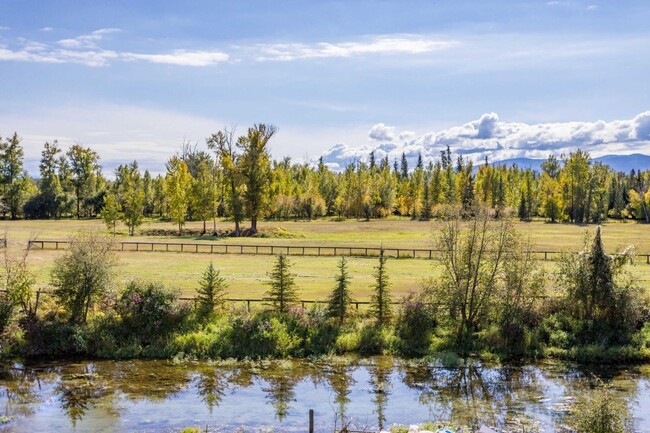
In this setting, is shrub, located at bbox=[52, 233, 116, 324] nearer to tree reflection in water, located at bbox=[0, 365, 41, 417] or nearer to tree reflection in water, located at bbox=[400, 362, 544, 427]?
tree reflection in water, located at bbox=[0, 365, 41, 417]

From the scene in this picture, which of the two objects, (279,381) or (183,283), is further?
(183,283)

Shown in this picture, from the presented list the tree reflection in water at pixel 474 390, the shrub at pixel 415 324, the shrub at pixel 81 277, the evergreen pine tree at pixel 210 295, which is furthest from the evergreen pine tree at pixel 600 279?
the shrub at pixel 81 277

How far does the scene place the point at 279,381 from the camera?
31188 millimetres

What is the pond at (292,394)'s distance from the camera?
1001 inches

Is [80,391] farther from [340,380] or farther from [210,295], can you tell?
[340,380]

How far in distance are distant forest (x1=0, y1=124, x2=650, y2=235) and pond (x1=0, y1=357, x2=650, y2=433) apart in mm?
51927

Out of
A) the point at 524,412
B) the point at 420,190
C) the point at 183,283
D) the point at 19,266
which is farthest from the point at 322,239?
the point at 420,190

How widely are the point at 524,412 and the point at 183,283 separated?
27.7 m

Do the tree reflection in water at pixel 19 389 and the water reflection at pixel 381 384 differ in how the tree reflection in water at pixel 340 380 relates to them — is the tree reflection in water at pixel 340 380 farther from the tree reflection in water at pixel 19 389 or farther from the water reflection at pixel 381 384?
the tree reflection in water at pixel 19 389

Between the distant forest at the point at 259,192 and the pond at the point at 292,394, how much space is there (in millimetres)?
51927

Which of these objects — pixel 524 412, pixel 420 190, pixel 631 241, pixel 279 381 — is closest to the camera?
pixel 524 412

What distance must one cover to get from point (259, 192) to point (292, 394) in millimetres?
57141

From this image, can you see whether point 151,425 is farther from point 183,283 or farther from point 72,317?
point 183,283

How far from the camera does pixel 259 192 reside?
84.5m
